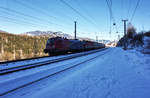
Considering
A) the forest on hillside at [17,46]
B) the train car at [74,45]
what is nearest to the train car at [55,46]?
the train car at [74,45]

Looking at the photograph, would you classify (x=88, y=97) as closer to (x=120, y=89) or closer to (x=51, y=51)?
(x=120, y=89)

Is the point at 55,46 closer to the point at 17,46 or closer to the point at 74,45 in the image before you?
the point at 74,45

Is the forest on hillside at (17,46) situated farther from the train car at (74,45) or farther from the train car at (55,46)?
the train car at (74,45)

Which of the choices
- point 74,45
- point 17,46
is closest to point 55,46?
point 74,45

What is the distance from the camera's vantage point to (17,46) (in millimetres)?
28531

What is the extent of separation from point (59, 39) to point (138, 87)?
14.7m

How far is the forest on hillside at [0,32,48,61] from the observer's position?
82.0ft

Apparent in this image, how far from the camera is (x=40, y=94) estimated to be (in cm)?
316

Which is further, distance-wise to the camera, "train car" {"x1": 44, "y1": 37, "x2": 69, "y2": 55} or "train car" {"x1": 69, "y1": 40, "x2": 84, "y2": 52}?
"train car" {"x1": 69, "y1": 40, "x2": 84, "y2": 52}

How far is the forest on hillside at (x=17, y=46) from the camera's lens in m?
25.0

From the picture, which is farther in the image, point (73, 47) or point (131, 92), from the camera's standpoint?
point (73, 47)

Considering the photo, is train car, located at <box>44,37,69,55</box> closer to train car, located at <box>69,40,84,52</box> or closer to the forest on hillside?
train car, located at <box>69,40,84,52</box>

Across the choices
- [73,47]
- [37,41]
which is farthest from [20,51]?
[73,47]

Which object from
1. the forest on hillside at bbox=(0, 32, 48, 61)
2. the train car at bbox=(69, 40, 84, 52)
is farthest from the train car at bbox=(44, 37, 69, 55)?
the forest on hillside at bbox=(0, 32, 48, 61)
